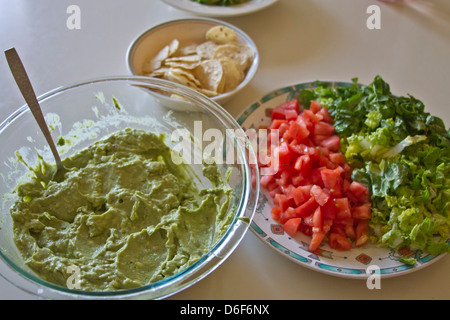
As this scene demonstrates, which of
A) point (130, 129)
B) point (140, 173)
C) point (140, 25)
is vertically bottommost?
point (140, 173)

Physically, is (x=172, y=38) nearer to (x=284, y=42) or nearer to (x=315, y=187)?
(x=284, y=42)

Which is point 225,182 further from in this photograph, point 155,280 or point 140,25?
point 140,25

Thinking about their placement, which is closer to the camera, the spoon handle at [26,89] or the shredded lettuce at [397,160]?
the spoon handle at [26,89]

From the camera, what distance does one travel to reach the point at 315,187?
1.64 m

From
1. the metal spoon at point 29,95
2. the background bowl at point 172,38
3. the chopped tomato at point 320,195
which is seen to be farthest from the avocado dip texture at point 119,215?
the background bowl at point 172,38

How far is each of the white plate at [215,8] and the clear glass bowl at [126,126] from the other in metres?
0.74

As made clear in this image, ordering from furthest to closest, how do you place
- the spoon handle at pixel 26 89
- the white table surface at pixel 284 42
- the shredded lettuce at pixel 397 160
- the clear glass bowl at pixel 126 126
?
the white table surface at pixel 284 42 → the shredded lettuce at pixel 397 160 → the spoon handle at pixel 26 89 → the clear glass bowl at pixel 126 126

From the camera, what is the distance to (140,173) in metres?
1.61

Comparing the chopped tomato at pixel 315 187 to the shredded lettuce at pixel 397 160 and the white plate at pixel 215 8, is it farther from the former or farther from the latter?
the white plate at pixel 215 8

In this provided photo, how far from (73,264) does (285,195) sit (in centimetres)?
81

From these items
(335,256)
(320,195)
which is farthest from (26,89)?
(335,256)

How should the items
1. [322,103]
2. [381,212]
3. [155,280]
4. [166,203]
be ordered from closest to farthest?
[155,280], [166,203], [381,212], [322,103]

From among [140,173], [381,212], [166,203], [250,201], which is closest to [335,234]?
[381,212]

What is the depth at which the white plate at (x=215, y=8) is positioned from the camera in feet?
7.70
